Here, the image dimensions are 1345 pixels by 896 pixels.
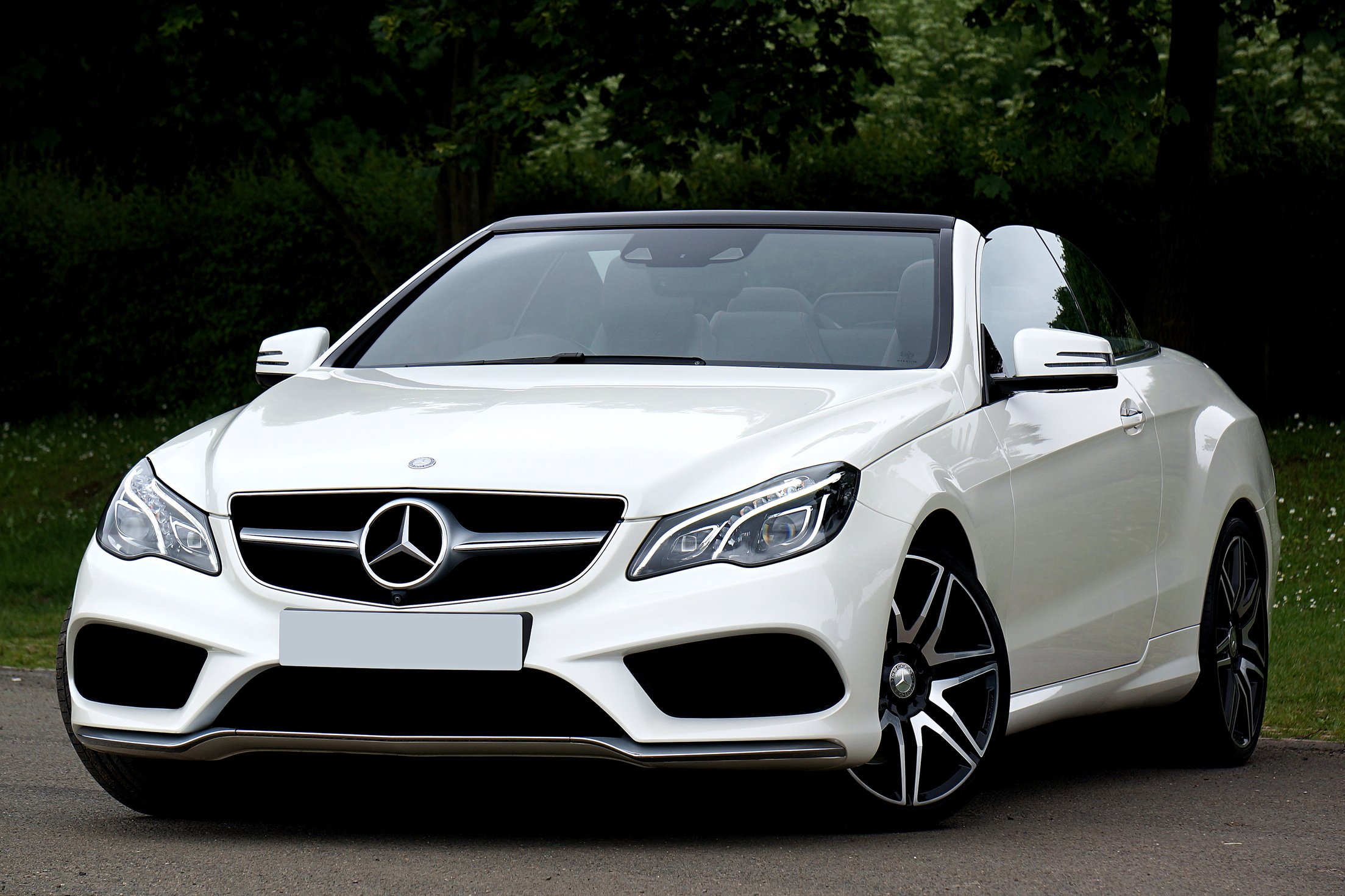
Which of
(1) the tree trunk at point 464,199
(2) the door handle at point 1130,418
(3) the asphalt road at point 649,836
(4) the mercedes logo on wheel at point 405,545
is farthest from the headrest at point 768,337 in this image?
(1) the tree trunk at point 464,199

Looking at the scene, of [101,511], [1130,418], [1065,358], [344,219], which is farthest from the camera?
[344,219]

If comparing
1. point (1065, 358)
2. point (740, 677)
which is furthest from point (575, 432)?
point (1065, 358)

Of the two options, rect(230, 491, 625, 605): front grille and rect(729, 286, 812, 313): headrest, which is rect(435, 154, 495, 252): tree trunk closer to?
rect(729, 286, 812, 313): headrest

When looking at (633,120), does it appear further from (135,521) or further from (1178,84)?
(135,521)

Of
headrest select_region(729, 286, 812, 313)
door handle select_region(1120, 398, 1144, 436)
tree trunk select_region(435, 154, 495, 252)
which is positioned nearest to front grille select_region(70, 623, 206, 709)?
headrest select_region(729, 286, 812, 313)

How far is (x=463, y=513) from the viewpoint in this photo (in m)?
4.42

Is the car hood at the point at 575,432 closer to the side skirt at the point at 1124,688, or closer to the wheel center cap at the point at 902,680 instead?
the wheel center cap at the point at 902,680

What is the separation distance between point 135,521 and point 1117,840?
8.46 ft

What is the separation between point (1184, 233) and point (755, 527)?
11094mm

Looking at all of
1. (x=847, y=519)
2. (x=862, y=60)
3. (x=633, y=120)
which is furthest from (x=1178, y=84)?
(x=847, y=519)

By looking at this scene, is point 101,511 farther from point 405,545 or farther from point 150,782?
point 405,545

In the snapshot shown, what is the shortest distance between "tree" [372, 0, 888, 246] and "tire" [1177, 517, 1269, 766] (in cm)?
813

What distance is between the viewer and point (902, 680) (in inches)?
185

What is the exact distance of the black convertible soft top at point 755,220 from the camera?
20.2ft
